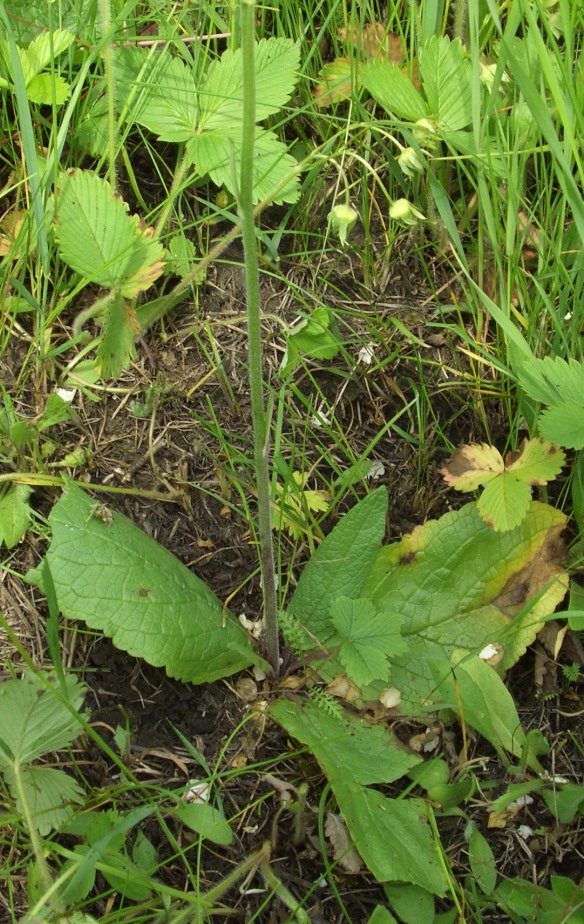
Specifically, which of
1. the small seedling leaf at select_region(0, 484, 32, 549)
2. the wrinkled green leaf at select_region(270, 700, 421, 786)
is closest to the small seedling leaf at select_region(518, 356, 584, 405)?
the wrinkled green leaf at select_region(270, 700, 421, 786)

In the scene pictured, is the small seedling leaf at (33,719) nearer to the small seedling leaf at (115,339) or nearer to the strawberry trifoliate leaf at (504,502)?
the small seedling leaf at (115,339)

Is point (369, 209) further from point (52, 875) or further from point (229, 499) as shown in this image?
point (52, 875)

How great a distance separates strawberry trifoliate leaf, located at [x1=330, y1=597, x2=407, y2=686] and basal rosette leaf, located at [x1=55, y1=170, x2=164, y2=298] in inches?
34.6

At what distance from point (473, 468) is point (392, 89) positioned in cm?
93

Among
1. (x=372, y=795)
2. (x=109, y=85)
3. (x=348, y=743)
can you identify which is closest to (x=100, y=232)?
(x=109, y=85)

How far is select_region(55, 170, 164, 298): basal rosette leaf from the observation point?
199 centimetres

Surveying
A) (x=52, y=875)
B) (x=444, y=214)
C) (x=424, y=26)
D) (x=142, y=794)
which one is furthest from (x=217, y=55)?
(x=52, y=875)

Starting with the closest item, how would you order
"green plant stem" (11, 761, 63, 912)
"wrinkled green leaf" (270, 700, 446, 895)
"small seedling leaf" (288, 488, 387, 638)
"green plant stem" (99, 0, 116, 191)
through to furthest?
"green plant stem" (11, 761, 63, 912), "wrinkled green leaf" (270, 700, 446, 895), "small seedling leaf" (288, 488, 387, 638), "green plant stem" (99, 0, 116, 191)

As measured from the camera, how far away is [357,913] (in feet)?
5.64

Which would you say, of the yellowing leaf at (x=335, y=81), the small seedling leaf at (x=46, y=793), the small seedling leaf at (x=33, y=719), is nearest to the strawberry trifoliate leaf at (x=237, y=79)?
the yellowing leaf at (x=335, y=81)

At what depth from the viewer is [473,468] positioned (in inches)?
77.7

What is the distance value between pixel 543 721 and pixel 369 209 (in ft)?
4.34

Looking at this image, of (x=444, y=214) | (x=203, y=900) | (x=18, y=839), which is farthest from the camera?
(x=444, y=214)

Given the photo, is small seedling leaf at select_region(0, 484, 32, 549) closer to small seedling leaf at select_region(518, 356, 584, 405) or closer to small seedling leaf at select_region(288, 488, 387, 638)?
small seedling leaf at select_region(288, 488, 387, 638)
